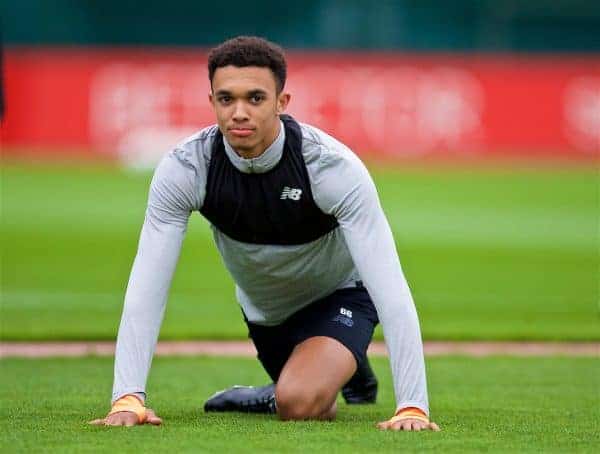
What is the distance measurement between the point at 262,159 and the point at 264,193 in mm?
171

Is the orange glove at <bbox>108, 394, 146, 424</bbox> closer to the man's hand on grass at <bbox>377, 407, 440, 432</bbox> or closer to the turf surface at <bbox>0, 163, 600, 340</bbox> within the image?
the man's hand on grass at <bbox>377, 407, 440, 432</bbox>

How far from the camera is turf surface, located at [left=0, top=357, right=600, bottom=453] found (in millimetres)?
6141

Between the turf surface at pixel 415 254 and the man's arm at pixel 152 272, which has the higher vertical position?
the man's arm at pixel 152 272

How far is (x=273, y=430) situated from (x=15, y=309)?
6.90 meters

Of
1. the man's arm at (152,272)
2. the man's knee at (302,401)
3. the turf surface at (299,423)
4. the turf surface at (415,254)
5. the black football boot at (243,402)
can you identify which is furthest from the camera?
the turf surface at (415,254)

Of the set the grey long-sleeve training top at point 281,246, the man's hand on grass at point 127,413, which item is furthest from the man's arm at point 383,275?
the man's hand on grass at point 127,413

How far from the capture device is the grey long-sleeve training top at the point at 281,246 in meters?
6.42

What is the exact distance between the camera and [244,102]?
6457 millimetres

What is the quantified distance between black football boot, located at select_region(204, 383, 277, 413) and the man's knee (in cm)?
55

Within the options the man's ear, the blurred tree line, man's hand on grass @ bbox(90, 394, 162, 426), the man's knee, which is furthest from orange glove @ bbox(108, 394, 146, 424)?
the blurred tree line

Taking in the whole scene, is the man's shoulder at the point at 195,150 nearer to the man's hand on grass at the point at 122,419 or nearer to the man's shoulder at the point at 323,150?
the man's shoulder at the point at 323,150

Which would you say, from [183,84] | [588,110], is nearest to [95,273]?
[183,84]

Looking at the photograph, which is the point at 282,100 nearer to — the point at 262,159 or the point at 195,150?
the point at 262,159

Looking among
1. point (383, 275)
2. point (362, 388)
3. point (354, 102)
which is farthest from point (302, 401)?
point (354, 102)
